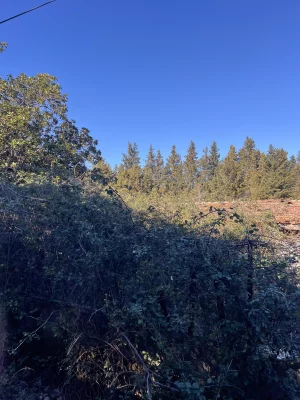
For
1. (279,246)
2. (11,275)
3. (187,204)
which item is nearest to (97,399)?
(11,275)

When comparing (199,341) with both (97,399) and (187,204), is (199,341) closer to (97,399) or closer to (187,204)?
(97,399)

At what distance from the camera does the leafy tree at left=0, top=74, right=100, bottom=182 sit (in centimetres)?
564

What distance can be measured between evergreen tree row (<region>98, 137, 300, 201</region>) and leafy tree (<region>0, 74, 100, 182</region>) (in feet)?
11.6

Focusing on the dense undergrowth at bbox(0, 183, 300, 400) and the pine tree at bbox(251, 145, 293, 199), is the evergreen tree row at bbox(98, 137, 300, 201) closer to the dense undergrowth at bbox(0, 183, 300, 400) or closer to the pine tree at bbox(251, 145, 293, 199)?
the pine tree at bbox(251, 145, 293, 199)

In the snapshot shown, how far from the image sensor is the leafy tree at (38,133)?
564cm

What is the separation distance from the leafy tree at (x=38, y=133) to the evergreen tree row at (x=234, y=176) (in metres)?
3.55

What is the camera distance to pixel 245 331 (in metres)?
1.78

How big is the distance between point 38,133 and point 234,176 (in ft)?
64.7

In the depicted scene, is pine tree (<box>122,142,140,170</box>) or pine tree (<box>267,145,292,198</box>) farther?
pine tree (<box>122,142,140,170</box>)

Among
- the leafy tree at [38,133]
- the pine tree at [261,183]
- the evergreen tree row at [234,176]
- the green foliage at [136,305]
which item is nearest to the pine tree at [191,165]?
the evergreen tree row at [234,176]

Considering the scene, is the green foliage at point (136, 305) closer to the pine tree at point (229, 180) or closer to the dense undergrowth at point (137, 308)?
the dense undergrowth at point (137, 308)

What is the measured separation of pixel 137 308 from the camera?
180 cm

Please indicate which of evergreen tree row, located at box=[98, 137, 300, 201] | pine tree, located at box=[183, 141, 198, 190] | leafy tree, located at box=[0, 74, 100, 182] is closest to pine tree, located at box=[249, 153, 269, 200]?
evergreen tree row, located at box=[98, 137, 300, 201]

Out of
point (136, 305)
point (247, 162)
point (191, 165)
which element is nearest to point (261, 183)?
point (247, 162)
